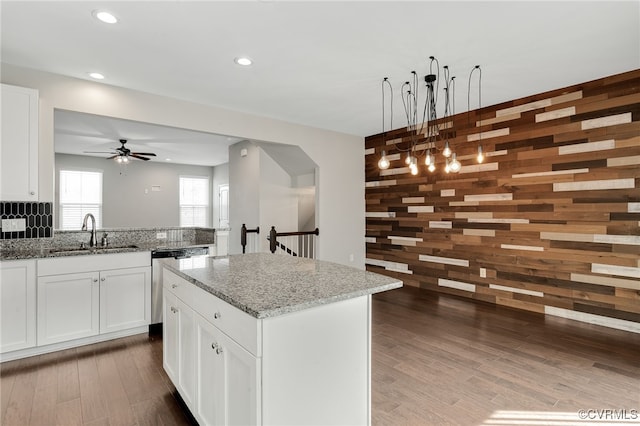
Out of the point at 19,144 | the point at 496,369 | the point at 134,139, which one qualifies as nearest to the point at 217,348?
the point at 496,369

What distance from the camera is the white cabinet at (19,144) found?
2.88 m

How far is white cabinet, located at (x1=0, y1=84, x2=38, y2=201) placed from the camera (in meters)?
2.88

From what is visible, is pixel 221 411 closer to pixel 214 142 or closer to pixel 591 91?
pixel 591 91

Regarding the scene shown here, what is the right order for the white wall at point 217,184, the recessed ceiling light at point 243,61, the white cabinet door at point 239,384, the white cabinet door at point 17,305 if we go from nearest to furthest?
1. the white cabinet door at point 239,384
2. the white cabinet door at point 17,305
3. the recessed ceiling light at point 243,61
4. the white wall at point 217,184

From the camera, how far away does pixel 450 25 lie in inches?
97.8

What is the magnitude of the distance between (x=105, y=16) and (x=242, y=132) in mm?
2253

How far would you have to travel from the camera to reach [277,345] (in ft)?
4.47

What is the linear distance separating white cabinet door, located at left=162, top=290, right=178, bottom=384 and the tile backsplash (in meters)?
1.96

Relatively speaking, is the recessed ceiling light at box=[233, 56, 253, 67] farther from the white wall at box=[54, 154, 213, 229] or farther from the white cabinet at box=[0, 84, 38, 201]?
the white wall at box=[54, 154, 213, 229]

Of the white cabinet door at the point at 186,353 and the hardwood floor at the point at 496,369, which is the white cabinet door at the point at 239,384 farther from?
the hardwood floor at the point at 496,369

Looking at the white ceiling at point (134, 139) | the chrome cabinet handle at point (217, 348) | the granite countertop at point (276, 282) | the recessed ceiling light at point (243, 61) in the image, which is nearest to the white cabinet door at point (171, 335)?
the granite countertop at point (276, 282)

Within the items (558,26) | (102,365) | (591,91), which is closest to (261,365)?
(102,365)

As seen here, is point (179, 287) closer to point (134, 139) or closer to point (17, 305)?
point (17, 305)

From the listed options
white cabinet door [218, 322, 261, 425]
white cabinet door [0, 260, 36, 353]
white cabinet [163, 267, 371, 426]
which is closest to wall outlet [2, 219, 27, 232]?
white cabinet door [0, 260, 36, 353]
